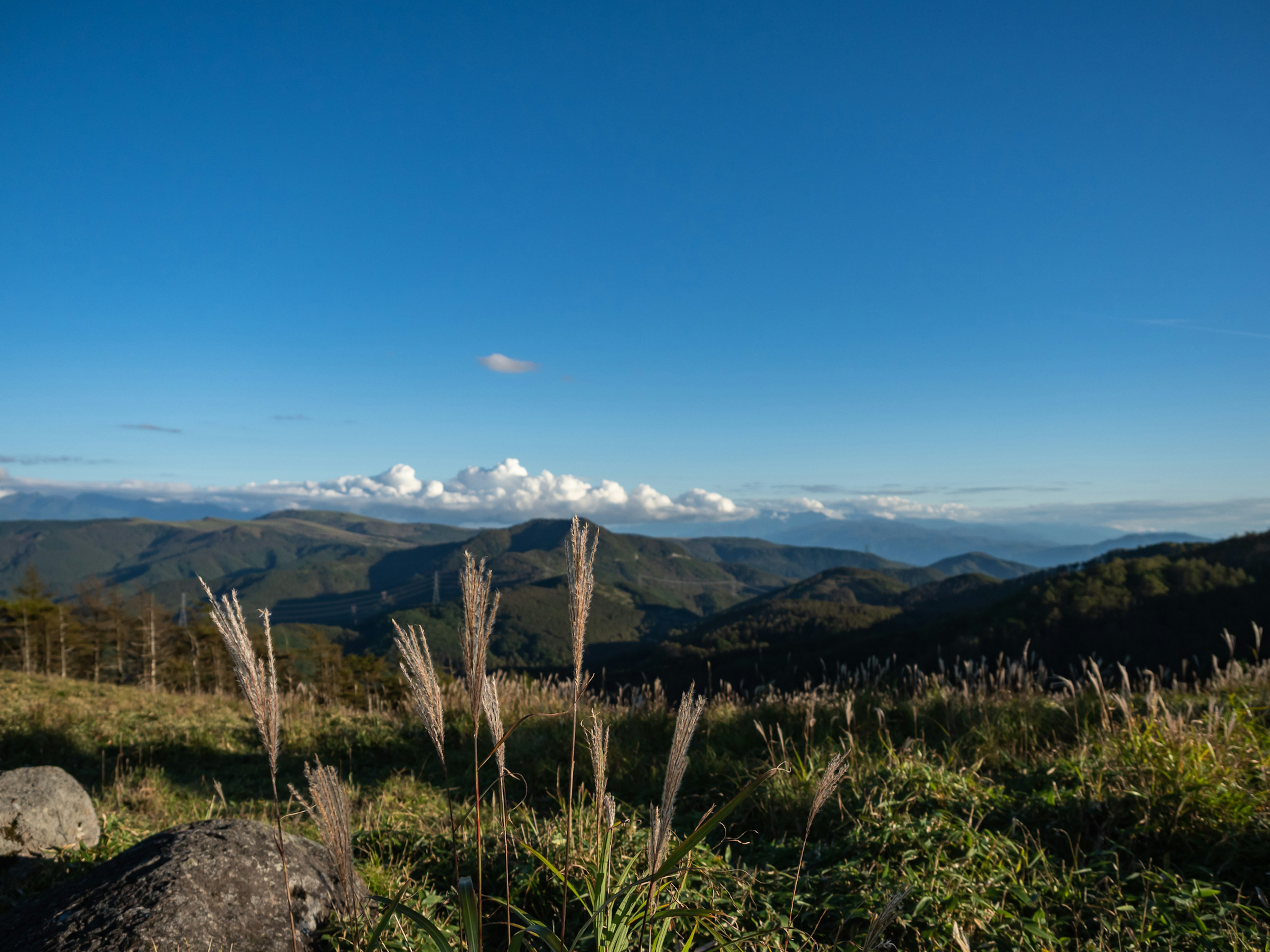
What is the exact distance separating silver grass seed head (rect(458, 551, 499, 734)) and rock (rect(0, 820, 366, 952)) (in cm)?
195

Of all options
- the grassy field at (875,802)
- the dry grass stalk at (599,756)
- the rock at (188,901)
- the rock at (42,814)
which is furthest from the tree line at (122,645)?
the dry grass stalk at (599,756)

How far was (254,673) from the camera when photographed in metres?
1.79

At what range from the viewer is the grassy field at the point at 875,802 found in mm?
3186

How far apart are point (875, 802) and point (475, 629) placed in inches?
151

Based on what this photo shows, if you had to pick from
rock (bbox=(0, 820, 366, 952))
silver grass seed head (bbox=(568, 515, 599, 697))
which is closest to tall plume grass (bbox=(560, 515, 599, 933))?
silver grass seed head (bbox=(568, 515, 599, 697))

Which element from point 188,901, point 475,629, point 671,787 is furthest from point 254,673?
point 188,901

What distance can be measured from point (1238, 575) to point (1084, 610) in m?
12.6

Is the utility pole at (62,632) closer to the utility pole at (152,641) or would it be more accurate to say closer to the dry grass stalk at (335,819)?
the utility pole at (152,641)

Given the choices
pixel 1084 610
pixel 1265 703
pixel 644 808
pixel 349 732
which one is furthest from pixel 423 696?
pixel 1084 610

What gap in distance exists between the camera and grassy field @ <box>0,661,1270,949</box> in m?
3.19

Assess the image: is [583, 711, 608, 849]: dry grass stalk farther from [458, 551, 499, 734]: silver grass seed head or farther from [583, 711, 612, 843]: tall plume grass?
[458, 551, 499, 734]: silver grass seed head

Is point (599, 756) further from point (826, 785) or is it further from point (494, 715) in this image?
point (826, 785)

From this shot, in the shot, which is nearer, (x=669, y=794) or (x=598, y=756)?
(x=669, y=794)

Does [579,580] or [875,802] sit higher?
[579,580]
